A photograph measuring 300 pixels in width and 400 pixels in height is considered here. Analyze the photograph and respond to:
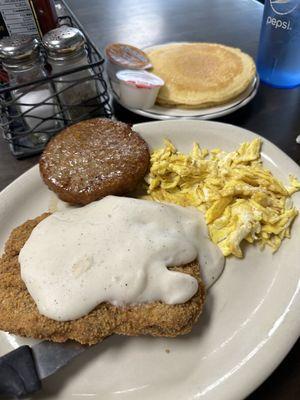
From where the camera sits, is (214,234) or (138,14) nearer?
(214,234)

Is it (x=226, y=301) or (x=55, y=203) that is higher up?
(x=55, y=203)

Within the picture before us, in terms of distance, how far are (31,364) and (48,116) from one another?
118cm

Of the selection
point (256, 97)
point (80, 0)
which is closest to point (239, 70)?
point (256, 97)

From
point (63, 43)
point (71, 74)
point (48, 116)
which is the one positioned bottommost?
point (48, 116)

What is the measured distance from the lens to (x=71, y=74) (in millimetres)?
1708

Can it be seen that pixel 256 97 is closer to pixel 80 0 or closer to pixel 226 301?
pixel 226 301

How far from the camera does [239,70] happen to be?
2.05 meters

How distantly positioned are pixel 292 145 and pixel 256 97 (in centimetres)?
49

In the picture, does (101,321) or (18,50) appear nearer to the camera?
(101,321)

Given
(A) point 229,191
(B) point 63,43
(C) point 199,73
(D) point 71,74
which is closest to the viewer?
(A) point 229,191

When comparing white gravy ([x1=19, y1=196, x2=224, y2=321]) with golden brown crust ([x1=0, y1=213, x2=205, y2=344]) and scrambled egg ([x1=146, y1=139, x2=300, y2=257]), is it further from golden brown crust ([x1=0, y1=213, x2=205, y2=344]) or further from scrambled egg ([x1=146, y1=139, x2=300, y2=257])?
scrambled egg ([x1=146, y1=139, x2=300, y2=257])

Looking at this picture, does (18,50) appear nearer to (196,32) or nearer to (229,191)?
(229,191)

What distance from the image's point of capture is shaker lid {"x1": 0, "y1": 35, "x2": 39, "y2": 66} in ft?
5.02

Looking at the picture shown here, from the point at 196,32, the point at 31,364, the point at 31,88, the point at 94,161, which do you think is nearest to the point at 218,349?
the point at 31,364
